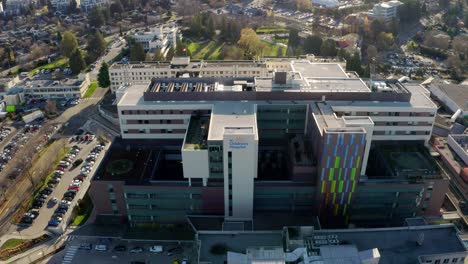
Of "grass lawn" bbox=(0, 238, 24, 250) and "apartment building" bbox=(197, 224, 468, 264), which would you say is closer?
"apartment building" bbox=(197, 224, 468, 264)

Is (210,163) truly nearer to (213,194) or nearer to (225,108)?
(213,194)

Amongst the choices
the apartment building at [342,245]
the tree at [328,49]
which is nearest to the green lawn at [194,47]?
the tree at [328,49]

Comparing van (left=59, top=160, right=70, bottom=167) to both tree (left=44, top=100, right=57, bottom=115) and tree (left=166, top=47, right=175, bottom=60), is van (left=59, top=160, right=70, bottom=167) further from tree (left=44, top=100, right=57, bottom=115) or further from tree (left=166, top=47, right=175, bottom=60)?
tree (left=166, top=47, right=175, bottom=60)

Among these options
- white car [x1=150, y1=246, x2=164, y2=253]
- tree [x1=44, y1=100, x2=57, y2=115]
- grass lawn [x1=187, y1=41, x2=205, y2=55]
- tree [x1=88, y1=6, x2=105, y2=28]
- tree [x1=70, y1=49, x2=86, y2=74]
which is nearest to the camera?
white car [x1=150, y1=246, x2=164, y2=253]

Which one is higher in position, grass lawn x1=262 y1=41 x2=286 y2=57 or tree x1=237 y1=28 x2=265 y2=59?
tree x1=237 y1=28 x2=265 y2=59

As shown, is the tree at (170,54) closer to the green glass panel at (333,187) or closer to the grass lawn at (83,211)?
the grass lawn at (83,211)

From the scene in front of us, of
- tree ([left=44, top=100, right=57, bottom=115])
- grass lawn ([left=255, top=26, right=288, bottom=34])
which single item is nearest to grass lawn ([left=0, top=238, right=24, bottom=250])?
tree ([left=44, top=100, right=57, bottom=115])
